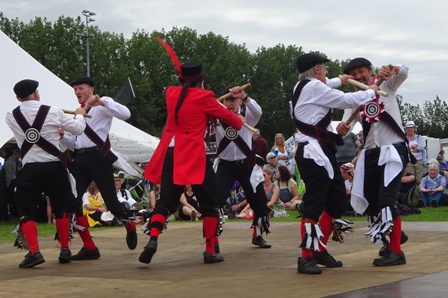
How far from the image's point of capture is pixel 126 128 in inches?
960

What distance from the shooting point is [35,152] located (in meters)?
8.62

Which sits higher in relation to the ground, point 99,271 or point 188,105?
point 188,105

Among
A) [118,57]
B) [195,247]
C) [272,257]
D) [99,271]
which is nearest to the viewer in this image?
[99,271]

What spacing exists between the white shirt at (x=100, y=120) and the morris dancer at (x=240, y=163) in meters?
1.08

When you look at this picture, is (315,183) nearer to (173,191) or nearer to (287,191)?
(173,191)

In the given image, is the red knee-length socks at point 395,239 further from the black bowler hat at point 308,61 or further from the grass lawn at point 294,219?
the grass lawn at point 294,219

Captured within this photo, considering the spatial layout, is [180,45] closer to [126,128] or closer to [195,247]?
[126,128]

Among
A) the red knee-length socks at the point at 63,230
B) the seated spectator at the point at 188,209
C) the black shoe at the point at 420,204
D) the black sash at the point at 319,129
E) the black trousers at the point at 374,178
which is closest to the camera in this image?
the black sash at the point at 319,129

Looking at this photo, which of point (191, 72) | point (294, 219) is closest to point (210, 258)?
point (191, 72)

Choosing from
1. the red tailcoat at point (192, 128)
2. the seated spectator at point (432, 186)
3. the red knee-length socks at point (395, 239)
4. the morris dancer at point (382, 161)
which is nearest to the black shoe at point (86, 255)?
the red tailcoat at point (192, 128)

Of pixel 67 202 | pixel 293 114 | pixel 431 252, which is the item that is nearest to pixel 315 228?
pixel 293 114

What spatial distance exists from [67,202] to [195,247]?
203 centimetres

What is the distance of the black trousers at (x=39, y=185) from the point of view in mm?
8617

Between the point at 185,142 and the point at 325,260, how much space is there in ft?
5.88
